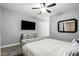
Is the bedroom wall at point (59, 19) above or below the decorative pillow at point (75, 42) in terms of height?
above

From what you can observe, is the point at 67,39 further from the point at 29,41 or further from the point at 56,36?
the point at 29,41

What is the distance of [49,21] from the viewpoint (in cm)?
107

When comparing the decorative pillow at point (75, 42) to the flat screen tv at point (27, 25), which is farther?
the flat screen tv at point (27, 25)

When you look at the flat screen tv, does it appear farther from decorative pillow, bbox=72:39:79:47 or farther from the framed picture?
decorative pillow, bbox=72:39:79:47

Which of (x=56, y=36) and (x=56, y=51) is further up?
(x=56, y=36)

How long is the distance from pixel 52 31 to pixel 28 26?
1.60 ft

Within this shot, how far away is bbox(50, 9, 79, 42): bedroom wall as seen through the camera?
3.02 feet

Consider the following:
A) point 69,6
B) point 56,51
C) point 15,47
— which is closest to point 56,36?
point 56,51

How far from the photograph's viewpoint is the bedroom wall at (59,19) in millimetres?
919

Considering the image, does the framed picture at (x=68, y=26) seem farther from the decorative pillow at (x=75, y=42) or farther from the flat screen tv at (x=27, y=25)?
the flat screen tv at (x=27, y=25)

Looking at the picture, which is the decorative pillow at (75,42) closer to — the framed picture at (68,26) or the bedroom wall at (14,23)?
the framed picture at (68,26)

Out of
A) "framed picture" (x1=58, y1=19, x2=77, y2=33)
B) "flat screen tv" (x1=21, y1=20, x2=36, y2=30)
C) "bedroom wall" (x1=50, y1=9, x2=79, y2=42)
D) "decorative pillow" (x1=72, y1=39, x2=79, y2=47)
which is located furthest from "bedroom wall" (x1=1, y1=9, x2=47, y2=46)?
"decorative pillow" (x1=72, y1=39, x2=79, y2=47)

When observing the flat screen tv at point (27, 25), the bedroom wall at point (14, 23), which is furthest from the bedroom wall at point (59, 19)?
the flat screen tv at point (27, 25)

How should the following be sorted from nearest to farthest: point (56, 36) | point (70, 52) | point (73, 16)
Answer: point (70, 52)
point (73, 16)
point (56, 36)
